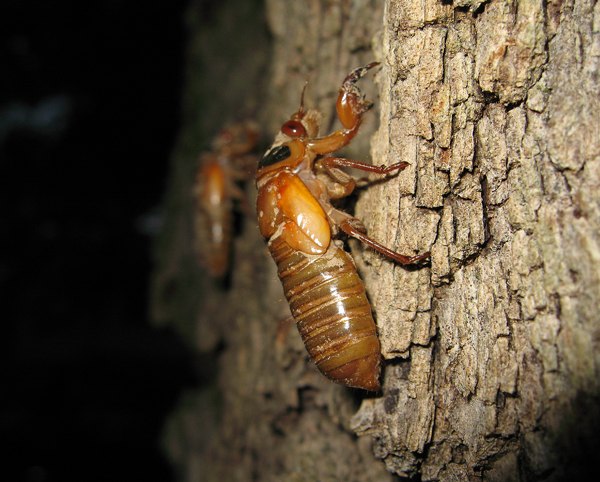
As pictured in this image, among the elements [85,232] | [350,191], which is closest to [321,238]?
[350,191]

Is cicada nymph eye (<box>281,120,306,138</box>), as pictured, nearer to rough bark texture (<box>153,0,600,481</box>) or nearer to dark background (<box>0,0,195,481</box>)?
rough bark texture (<box>153,0,600,481</box>)

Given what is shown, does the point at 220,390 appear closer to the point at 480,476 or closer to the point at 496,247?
the point at 480,476

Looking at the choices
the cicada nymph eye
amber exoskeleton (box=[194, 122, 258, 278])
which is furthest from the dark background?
the cicada nymph eye

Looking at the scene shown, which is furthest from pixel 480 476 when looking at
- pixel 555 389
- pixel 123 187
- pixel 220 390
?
pixel 123 187

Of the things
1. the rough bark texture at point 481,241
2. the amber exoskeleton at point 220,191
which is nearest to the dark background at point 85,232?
the amber exoskeleton at point 220,191

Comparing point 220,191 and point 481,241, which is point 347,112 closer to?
point 481,241
